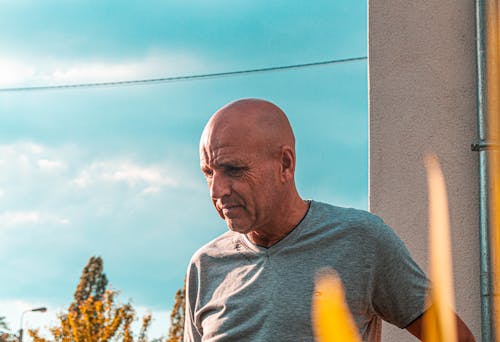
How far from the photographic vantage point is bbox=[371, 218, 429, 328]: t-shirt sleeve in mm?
1954

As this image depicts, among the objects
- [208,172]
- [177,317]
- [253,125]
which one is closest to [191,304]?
[208,172]

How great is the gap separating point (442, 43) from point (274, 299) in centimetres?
149

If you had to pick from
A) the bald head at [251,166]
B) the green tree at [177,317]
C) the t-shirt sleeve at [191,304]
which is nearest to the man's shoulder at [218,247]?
the t-shirt sleeve at [191,304]

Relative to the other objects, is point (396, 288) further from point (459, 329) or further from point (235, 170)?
point (235, 170)

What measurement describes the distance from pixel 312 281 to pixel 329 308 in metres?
0.08

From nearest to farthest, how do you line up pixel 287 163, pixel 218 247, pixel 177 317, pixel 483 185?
1. pixel 287 163
2. pixel 218 247
3. pixel 483 185
4. pixel 177 317

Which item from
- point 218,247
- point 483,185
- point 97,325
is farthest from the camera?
point 97,325

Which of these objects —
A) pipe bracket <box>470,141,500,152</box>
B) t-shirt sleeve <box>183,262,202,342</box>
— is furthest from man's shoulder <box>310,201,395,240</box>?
pipe bracket <box>470,141,500,152</box>

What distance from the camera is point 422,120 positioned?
2961mm

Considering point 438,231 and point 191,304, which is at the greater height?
point 438,231

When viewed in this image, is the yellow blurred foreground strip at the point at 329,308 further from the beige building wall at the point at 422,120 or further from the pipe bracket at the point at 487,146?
the pipe bracket at the point at 487,146

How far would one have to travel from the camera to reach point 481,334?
2703 millimetres

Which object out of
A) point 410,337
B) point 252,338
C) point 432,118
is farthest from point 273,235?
point 432,118

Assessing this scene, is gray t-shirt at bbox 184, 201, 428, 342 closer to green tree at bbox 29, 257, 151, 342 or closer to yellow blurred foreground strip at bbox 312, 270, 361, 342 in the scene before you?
yellow blurred foreground strip at bbox 312, 270, 361, 342
